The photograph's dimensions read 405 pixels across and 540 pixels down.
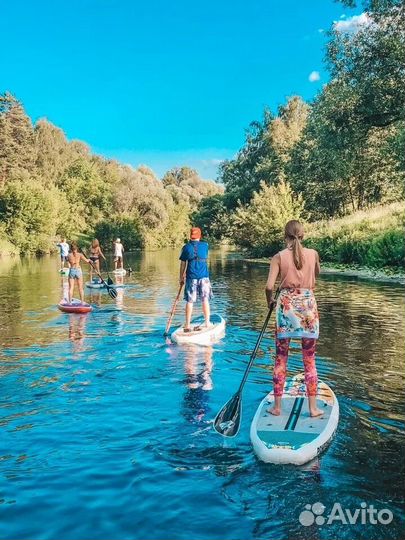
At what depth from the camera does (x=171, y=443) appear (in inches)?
237

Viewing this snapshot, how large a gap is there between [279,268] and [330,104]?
20496 mm

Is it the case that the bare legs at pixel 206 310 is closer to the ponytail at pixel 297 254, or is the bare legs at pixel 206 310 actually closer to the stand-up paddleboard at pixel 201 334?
the stand-up paddleboard at pixel 201 334

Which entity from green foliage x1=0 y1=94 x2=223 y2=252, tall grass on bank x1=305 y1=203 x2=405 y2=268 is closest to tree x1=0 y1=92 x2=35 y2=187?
green foliage x1=0 y1=94 x2=223 y2=252

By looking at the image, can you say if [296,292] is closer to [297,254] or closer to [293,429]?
[297,254]

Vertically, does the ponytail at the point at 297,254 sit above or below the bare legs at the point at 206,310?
above

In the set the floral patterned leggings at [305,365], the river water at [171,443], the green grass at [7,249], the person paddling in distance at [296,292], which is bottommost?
the river water at [171,443]

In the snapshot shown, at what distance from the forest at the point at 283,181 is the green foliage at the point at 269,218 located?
112 millimetres

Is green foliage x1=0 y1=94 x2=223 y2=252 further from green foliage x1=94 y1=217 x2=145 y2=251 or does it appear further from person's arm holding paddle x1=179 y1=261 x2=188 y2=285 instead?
person's arm holding paddle x1=179 y1=261 x2=188 y2=285

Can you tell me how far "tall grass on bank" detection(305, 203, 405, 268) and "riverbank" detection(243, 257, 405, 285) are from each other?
65 centimetres

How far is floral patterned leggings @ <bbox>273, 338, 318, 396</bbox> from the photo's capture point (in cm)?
632

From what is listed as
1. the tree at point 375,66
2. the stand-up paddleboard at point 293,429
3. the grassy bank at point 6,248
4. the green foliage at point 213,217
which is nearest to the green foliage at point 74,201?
the grassy bank at point 6,248

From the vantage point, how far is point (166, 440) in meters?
6.10

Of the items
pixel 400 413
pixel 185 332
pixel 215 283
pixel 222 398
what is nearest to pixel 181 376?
pixel 222 398

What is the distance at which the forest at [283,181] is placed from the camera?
23453mm
